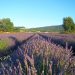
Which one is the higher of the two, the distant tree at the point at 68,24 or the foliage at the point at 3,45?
the foliage at the point at 3,45

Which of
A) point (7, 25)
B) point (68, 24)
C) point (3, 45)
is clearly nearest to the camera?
point (3, 45)

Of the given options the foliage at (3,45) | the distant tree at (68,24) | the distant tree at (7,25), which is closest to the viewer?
the foliage at (3,45)

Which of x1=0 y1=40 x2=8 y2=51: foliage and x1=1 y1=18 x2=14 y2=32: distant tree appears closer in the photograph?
x1=0 y1=40 x2=8 y2=51: foliage

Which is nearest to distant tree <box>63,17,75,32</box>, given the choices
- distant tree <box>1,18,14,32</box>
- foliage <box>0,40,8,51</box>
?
distant tree <box>1,18,14,32</box>

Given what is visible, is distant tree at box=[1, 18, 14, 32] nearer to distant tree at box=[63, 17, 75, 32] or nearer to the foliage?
distant tree at box=[63, 17, 75, 32]

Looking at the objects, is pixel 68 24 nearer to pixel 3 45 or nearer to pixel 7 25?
pixel 7 25

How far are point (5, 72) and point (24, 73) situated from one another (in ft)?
0.81

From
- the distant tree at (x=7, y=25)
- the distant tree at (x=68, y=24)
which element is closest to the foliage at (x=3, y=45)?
the distant tree at (x=7, y=25)

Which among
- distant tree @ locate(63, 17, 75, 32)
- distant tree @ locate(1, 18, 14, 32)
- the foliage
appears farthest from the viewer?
distant tree @ locate(63, 17, 75, 32)

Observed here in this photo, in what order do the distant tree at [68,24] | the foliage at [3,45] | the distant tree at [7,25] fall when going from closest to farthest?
the foliage at [3,45] → the distant tree at [7,25] → the distant tree at [68,24]

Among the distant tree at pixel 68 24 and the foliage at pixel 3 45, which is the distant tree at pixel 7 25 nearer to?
the distant tree at pixel 68 24

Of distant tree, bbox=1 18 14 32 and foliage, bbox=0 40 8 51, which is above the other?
foliage, bbox=0 40 8 51

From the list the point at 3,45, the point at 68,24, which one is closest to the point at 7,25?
the point at 68,24

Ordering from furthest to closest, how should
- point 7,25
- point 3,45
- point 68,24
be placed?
1. point 68,24
2. point 7,25
3. point 3,45
